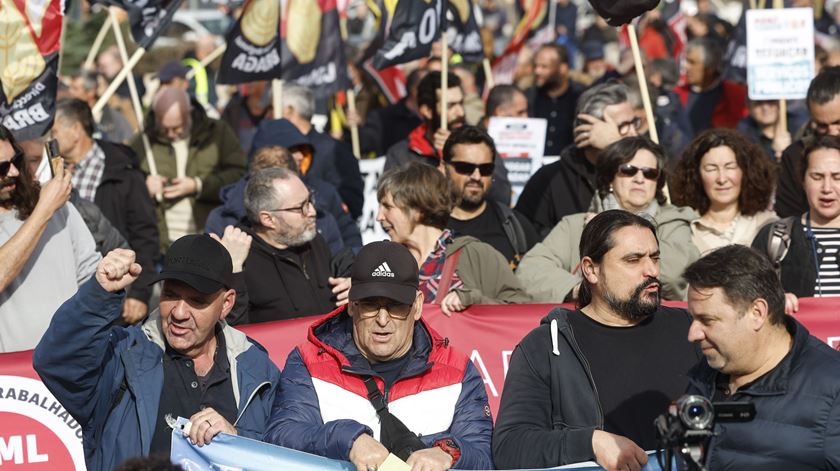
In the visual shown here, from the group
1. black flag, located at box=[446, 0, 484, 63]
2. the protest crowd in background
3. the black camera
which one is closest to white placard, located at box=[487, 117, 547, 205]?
the protest crowd in background

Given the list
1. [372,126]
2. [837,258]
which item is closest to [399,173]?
[837,258]

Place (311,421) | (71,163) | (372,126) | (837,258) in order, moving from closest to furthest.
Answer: (311,421) < (837,258) < (71,163) < (372,126)

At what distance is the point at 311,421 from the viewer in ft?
18.1

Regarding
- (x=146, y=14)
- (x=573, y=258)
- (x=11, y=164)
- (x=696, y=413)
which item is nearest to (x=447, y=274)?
(x=573, y=258)

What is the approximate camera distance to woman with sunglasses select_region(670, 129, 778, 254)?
814cm

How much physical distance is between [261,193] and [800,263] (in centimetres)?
310

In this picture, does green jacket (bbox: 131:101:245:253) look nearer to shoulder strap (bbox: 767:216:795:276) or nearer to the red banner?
the red banner

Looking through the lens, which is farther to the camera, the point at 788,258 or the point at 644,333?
the point at 788,258

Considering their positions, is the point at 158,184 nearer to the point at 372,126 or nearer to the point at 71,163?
the point at 71,163

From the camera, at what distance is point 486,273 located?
760cm

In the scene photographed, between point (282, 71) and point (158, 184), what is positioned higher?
point (282, 71)

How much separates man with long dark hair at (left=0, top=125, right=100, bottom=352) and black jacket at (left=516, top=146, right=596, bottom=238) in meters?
3.40

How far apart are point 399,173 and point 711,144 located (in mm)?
1954

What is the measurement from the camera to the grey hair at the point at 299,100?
38.5ft
